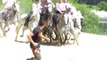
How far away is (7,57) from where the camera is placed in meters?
17.6

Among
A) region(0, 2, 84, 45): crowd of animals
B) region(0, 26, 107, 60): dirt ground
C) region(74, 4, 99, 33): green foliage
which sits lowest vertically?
region(74, 4, 99, 33): green foliage

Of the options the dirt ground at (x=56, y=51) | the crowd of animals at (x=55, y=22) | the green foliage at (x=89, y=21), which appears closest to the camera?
the dirt ground at (x=56, y=51)

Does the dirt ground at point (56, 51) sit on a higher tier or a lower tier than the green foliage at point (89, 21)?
higher

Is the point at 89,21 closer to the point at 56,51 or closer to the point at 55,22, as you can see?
the point at 55,22

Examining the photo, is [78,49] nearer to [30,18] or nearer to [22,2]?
[30,18]

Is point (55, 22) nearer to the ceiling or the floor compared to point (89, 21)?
nearer to the ceiling

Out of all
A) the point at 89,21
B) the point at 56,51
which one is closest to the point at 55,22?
the point at 56,51

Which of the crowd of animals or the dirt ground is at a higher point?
the crowd of animals

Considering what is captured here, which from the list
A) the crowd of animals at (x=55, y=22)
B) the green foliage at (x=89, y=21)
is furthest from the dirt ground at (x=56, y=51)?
the green foliage at (x=89, y=21)

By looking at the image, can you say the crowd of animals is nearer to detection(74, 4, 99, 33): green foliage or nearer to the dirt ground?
the dirt ground

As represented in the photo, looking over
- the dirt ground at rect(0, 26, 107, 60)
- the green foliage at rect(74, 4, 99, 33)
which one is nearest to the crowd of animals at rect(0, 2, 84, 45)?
the dirt ground at rect(0, 26, 107, 60)

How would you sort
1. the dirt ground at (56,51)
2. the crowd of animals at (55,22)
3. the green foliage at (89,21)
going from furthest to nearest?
the green foliage at (89,21) < the crowd of animals at (55,22) < the dirt ground at (56,51)

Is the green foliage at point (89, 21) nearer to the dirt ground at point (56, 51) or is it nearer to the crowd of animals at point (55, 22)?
the crowd of animals at point (55, 22)

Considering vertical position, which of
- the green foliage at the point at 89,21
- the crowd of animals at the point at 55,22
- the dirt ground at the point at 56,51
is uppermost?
the crowd of animals at the point at 55,22
